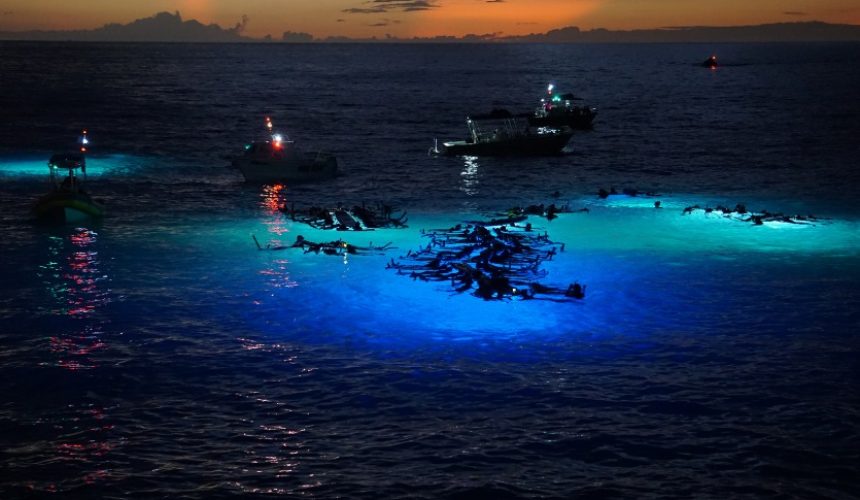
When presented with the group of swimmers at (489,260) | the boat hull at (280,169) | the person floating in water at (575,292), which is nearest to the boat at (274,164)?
the boat hull at (280,169)

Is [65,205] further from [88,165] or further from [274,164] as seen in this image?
[88,165]

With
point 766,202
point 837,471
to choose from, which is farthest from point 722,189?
point 837,471

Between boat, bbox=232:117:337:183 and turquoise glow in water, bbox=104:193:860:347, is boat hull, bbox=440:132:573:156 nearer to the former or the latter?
boat, bbox=232:117:337:183

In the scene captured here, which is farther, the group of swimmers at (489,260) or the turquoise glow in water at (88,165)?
the turquoise glow in water at (88,165)

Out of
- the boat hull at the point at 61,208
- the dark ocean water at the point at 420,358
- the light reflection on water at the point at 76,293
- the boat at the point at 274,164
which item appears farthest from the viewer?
the boat at the point at 274,164

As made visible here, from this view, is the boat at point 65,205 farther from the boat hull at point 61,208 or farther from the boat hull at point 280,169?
the boat hull at point 280,169

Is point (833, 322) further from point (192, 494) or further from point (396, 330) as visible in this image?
point (192, 494)

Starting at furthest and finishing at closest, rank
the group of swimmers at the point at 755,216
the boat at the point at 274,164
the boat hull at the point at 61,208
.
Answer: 1. the boat at the point at 274,164
2. the group of swimmers at the point at 755,216
3. the boat hull at the point at 61,208
